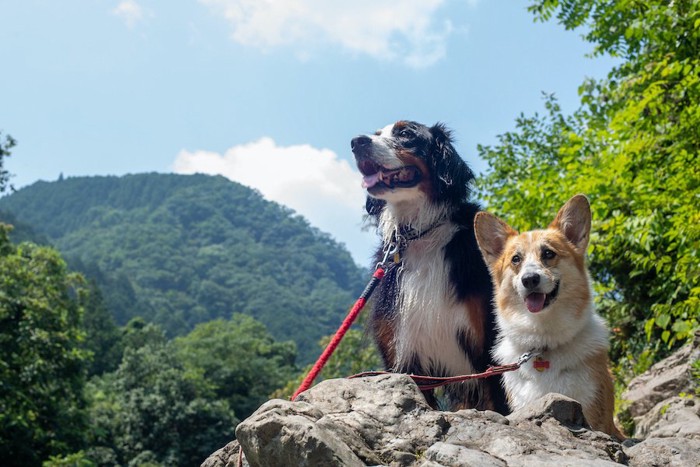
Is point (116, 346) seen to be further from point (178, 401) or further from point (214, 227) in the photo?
point (214, 227)

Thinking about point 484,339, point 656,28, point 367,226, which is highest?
point 656,28

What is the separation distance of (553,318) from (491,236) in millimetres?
615

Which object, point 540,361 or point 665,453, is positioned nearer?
point 665,453

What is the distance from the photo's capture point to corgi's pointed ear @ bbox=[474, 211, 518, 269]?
14.7 ft

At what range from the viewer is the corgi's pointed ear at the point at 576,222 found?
4387mm

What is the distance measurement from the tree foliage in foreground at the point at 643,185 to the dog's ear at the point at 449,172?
2.55 metres

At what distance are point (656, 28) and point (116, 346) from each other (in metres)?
69.7

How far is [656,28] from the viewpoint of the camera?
356 inches

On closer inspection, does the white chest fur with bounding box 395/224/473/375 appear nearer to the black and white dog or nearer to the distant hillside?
the black and white dog

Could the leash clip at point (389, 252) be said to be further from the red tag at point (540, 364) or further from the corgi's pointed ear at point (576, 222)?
the red tag at point (540, 364)

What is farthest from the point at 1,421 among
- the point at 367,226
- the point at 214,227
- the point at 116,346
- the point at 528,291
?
the point at 214,227

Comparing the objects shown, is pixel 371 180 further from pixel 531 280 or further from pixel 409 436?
pixel 409 436

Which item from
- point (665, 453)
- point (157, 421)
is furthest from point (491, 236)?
point (157, 421)

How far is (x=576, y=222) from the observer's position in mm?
4434
